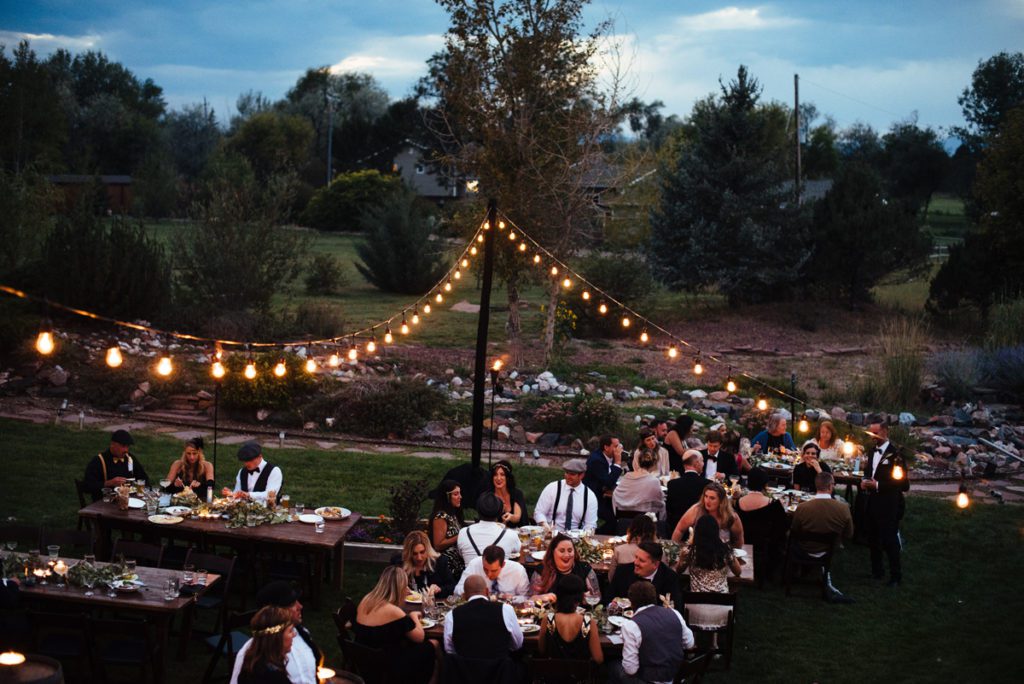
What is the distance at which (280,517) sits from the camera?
10.9 metres

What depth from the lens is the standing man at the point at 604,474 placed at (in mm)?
12508

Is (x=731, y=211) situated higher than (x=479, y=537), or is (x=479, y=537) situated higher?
(x=731, y=211)

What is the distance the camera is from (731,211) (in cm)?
3036

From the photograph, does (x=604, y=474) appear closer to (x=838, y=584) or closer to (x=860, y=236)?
(x=838, y=584)

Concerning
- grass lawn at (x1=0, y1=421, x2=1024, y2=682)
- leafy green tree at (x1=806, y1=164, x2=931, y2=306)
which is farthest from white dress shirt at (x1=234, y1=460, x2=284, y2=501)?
leafy green tree at (x1=806, y1=164, x2=931, y2=306)

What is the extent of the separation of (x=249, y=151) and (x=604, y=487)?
60.9 metres

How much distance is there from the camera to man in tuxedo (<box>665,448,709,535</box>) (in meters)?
11.6

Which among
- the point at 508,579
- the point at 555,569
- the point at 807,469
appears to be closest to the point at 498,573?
the point at 508,579

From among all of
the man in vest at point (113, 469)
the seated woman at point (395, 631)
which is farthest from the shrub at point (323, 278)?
the seated woman at point (395, 631)

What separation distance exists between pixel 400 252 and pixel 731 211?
11.5 m

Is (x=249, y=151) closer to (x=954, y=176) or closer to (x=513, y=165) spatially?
(x=954, y=176)

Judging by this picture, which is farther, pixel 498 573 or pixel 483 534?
pixel 483 534

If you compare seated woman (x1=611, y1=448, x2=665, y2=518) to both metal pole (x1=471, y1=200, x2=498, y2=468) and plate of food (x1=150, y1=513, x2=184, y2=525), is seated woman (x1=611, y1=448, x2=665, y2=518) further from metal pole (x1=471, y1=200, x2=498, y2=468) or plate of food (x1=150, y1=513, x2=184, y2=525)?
plate of food (x1=150, y1=513, x2=184, y2=525)

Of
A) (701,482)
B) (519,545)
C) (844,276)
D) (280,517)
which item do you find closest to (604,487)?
(701,482)
